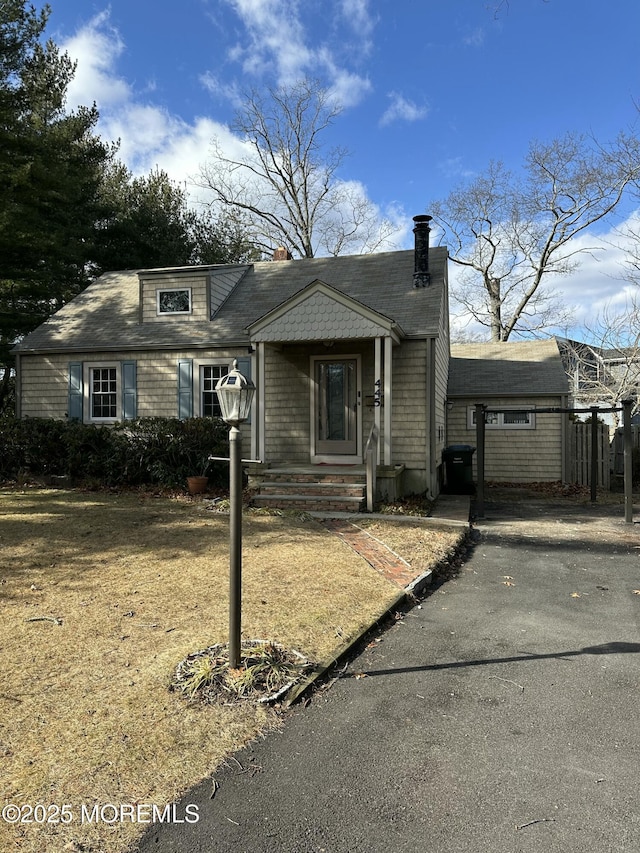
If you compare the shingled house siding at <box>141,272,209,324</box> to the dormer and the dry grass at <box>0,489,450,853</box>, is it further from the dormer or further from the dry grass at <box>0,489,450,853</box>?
the dry grass at <box>0,489,450,853</box>

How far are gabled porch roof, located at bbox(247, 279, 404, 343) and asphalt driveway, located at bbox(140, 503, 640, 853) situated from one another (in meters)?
6.47

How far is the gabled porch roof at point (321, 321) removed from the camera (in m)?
10.5

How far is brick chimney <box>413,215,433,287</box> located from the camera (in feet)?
42.1

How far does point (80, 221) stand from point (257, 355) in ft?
50.0

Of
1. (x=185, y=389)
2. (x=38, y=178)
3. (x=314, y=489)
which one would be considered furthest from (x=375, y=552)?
(x=38, y=178)

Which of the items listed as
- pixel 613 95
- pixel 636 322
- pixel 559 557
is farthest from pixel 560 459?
Answer: pixel 613 95

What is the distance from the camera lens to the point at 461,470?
43.4 feet

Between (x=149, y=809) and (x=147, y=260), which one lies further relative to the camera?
(x=147, y=260)

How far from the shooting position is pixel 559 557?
23.8 ft

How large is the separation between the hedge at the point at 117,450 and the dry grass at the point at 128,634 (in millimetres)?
3134

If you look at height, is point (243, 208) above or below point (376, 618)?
above

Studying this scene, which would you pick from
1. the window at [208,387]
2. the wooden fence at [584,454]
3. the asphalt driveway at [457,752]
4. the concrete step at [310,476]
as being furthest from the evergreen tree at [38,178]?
the wooden fence at [584,454]

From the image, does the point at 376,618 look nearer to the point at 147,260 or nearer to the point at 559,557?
the point at 559,557

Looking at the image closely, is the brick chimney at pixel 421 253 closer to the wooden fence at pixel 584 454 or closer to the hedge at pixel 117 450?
the hedge at pixel 117 450
